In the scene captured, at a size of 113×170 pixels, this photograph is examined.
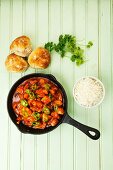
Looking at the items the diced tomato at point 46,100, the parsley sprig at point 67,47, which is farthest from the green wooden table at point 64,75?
the diced tomato at point 46,100

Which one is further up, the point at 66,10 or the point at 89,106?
the point at 66,10

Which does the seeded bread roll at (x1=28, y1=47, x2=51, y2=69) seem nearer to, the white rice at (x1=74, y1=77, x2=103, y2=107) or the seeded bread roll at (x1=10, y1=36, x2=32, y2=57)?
the seeded bread roll at (x1=10, y1=36, x2=32, y2=57)

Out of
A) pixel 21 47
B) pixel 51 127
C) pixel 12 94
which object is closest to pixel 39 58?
pixel 21 47

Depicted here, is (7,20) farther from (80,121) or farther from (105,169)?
(105,169)

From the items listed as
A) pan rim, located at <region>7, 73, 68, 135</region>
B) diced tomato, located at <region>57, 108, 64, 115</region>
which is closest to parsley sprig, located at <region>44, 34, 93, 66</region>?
pan rim, located at <region>7, 73, 68, 135</region>

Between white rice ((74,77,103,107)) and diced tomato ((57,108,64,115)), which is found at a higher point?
white rice ((74,77,103,107))

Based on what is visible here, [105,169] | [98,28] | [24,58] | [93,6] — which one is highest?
[93,6]

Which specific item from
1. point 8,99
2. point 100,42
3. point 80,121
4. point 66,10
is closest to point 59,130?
point 80,121
